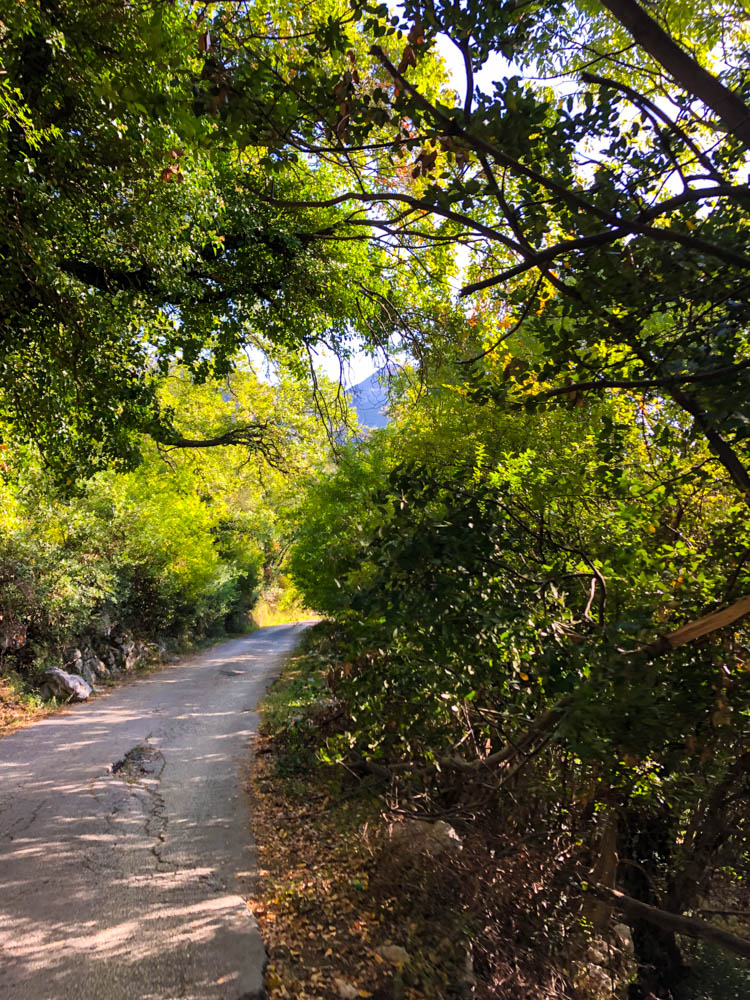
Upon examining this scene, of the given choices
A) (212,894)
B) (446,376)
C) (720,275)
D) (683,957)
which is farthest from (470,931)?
(446,376)

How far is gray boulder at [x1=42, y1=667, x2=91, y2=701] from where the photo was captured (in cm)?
Result: 1113

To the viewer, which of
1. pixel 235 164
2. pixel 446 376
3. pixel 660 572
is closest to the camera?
pixel 660 572

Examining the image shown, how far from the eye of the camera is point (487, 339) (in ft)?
17.0

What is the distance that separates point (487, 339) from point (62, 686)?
10629 mm

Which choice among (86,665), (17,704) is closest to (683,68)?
(17,704)

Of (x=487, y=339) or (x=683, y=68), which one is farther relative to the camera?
(x=487, y=339)

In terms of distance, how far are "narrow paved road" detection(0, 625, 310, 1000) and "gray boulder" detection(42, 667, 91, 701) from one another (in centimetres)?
124

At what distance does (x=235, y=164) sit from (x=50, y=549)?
8321 millimetres

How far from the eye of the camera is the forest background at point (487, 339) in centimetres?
212

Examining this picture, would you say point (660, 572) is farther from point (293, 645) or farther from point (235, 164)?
point (293, 645)

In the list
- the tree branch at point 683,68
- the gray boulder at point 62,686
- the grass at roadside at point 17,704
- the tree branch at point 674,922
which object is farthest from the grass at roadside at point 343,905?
the gray boulder at point 62,686

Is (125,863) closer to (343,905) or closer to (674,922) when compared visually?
(343,905)

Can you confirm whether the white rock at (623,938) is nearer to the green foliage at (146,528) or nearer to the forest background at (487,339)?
the forest background at (487,339)

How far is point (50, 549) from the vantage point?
11195 mm
